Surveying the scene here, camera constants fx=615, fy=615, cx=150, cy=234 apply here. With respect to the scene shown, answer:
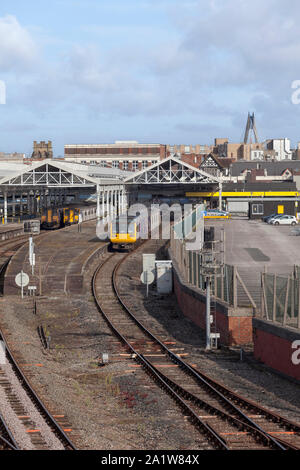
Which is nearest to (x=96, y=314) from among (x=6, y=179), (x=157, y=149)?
(x=6, y=179)

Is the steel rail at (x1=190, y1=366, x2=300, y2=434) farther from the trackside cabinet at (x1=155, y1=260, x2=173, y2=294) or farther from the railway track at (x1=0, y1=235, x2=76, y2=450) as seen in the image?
the trackside cabinet at (x1=155, y1=260, x2=173, y2=294)

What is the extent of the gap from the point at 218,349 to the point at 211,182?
53171 mm

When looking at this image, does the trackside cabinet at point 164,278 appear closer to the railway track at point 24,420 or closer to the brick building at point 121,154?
the railway track at point 24,420

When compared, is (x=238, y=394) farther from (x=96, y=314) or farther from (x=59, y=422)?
(x=96, y=314)

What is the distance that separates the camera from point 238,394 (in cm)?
1359

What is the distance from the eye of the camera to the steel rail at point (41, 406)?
10492 mm

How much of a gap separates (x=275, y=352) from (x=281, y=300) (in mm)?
1376

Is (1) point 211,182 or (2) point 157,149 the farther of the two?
(2) point 157,149

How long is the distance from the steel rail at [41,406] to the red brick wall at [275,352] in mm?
6023

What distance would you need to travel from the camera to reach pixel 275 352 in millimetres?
15617

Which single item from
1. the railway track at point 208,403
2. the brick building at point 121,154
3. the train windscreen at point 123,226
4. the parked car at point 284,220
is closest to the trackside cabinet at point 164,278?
the railway track at point 208,403

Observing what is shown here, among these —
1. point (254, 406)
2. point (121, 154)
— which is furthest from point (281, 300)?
point (121, 154)
